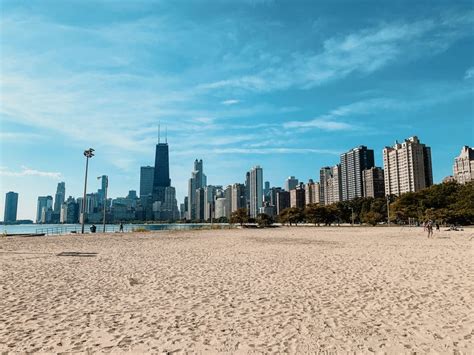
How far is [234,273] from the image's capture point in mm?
13461

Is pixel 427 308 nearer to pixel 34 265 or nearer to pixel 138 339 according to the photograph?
pixel 138 339

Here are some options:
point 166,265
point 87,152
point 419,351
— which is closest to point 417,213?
point 87,152

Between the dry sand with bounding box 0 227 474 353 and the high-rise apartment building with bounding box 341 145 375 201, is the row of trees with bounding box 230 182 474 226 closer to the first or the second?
the high-rise apartment building with bounding box 341 145 375 201

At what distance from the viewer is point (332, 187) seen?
563 feet

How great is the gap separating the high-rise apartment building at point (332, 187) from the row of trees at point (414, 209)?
52641 mm

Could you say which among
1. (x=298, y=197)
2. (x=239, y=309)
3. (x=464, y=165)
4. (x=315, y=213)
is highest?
(x=464, y=165)

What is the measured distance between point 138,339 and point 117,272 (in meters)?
8.10

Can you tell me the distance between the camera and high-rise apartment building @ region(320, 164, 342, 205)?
168 meters

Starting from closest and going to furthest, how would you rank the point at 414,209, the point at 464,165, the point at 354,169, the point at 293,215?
the point at 414,209, the point at 293,215, the point at 464,165, the point at 354,169

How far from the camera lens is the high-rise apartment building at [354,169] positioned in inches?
6127

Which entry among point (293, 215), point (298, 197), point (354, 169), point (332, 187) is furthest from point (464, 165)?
point (293, 215)

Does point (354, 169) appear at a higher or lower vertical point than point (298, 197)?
higher

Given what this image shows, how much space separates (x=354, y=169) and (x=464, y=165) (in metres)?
42.4

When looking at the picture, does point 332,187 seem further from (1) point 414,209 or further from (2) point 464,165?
(1) point 414,209
